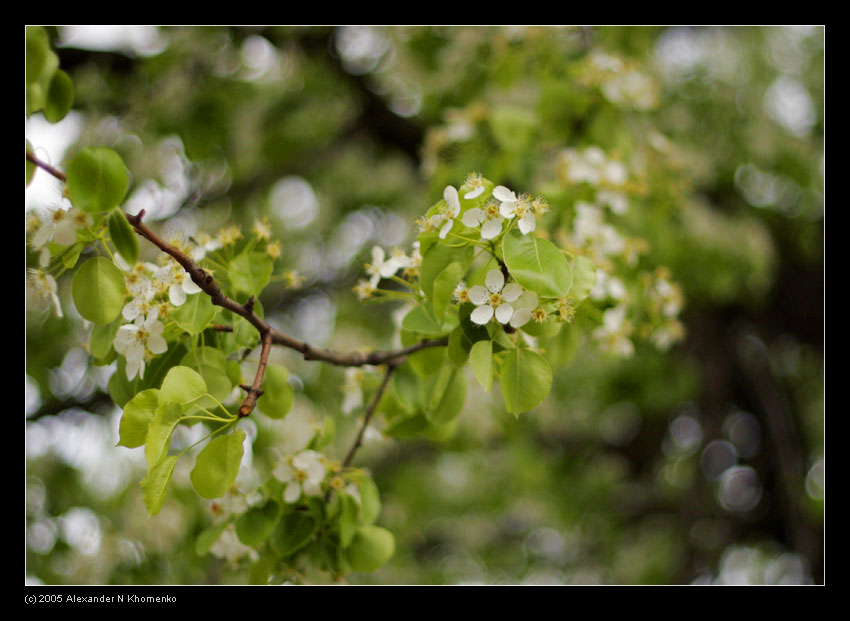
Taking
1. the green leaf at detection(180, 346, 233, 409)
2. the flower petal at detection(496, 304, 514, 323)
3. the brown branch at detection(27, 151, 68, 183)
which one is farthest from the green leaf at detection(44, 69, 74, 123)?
the flower petal at detection(496, 304, 514, 323)

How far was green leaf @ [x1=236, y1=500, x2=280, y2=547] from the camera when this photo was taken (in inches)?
48.6

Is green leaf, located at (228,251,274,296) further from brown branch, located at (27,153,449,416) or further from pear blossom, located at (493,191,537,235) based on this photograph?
pear blossom, located at (493,191,537,235)

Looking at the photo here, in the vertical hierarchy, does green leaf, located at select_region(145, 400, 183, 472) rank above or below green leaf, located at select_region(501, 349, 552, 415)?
below

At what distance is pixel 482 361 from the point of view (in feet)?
3.33

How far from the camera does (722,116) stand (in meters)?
4.15

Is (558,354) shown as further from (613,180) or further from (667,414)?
(667,414)

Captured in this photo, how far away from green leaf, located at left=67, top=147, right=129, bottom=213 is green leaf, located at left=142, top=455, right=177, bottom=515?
1.23 ft

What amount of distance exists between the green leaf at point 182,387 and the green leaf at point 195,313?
0.07m

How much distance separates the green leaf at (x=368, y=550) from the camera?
1.30 metres

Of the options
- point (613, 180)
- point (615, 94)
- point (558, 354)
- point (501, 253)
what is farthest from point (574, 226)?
point (501, 253)

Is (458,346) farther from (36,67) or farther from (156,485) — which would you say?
(36,67)

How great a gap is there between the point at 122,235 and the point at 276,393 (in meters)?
0.40

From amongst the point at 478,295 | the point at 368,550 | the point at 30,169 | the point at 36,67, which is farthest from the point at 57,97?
the point at 368,550
